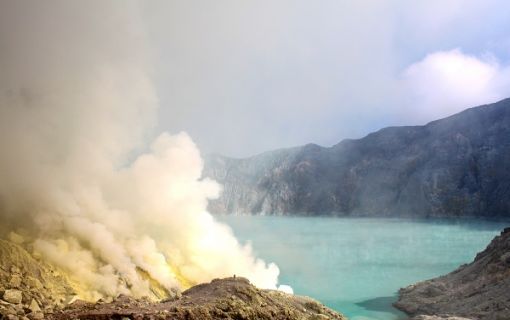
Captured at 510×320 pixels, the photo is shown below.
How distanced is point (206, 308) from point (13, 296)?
24.4 feet

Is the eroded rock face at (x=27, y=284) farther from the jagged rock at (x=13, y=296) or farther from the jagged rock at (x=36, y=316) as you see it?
the jagged rock at (x=36, y=316)

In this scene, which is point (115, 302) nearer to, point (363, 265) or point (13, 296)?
point (13, 296)

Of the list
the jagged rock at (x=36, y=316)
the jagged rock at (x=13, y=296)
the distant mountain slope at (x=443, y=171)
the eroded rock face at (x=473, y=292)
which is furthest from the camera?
the distant mountain slope at (x=443, y=171)

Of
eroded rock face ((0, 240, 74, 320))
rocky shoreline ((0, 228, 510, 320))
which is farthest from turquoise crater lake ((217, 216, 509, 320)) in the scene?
eroded rock face ((0, 240, 74, 320))

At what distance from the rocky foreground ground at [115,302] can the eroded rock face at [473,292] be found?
28.2ft

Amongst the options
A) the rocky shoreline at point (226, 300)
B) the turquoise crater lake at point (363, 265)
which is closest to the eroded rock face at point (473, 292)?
the rocky shoreline at point (226, 300)

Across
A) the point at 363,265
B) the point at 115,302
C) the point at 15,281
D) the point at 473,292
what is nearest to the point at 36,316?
the point at 115,302

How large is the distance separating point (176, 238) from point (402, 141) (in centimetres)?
16317

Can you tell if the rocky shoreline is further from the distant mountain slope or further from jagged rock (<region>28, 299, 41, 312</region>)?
the distant mountain slope

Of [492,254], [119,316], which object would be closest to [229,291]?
[119,316]

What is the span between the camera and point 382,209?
17212cm

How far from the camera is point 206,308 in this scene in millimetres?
16219

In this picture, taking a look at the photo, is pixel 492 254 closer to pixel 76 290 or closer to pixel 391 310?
pixel 391 310

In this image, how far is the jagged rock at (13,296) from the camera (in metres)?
17.7
